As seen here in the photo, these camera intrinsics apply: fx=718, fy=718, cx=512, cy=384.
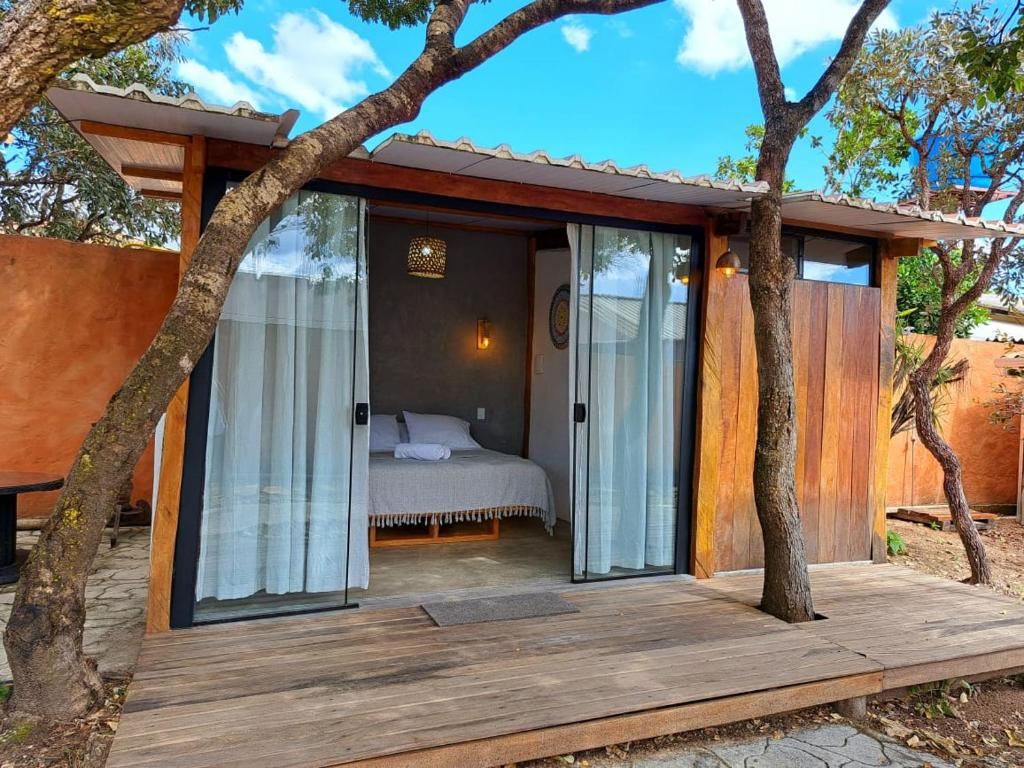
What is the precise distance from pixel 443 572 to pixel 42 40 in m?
3.70

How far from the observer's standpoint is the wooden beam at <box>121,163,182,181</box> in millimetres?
4320

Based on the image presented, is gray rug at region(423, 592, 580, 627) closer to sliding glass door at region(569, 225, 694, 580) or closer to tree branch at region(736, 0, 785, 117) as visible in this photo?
sliding glass door at region(569, 225, 694, 580)

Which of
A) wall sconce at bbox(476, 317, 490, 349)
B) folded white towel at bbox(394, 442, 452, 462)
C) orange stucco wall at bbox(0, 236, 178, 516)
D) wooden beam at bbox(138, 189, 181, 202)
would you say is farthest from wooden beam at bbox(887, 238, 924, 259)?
orange stucco wall at bbox(0, 236, 178, 516)

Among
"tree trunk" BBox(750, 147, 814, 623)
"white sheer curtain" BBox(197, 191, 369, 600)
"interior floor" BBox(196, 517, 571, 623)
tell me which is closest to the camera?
"white sheer curtain" BBox(197, 191, 369, 600)

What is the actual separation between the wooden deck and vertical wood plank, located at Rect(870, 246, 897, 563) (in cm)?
104

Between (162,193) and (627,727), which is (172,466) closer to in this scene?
(627,727)

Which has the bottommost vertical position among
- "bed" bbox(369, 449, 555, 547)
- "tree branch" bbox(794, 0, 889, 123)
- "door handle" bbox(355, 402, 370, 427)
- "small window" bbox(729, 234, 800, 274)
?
"bed" bbox(369, 449, 555, 547)

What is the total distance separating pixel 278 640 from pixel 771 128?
392 centimetres

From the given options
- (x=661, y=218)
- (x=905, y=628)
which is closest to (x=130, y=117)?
(x=661, y=218)

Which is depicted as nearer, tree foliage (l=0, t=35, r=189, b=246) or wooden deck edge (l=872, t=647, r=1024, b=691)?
wooden deck edge (l=872, t=647, r=1024, b=691)

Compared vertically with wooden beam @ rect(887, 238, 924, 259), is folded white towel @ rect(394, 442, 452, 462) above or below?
below

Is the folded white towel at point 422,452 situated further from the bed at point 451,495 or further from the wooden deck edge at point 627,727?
the wooden deck edge at point 627,727

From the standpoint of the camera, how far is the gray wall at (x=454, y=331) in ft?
22.5

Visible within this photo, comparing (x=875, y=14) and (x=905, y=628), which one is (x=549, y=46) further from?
(x=905, y=628)
